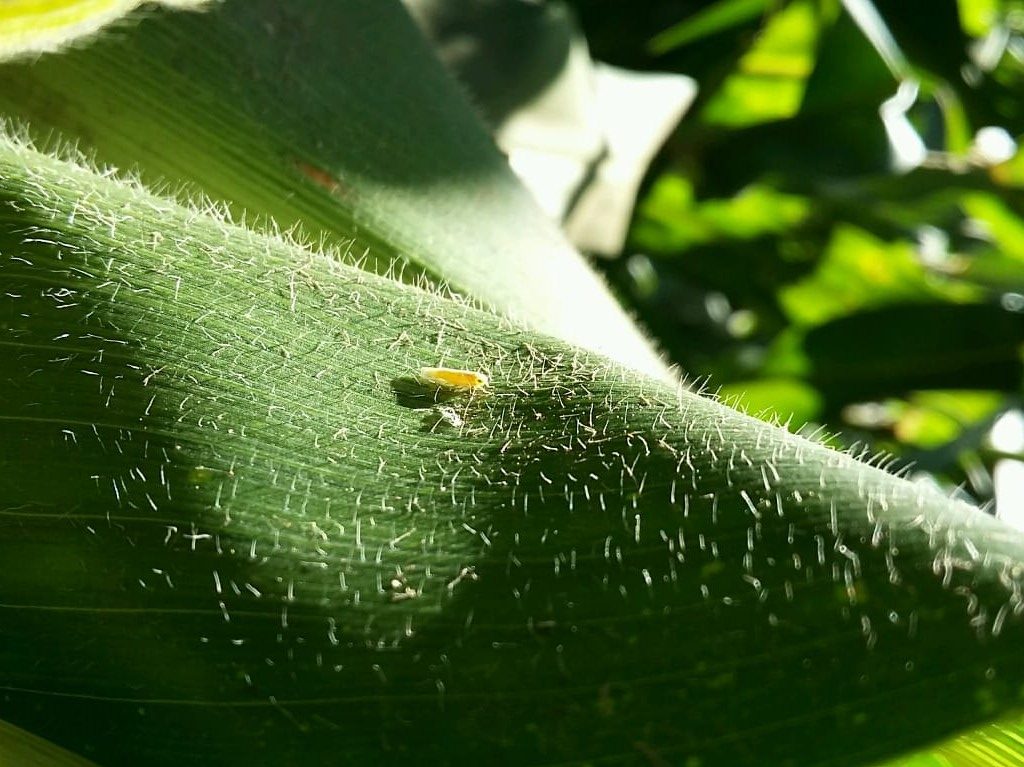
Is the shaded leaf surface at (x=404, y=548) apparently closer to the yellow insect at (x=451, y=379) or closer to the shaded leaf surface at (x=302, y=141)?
the yellow insect at (x=451, y=379)

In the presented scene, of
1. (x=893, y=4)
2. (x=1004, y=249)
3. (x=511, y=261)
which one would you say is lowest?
(x=1004, y=249)

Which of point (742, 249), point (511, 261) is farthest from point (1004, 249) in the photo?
point (511, 261)

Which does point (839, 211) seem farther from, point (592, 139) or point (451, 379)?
point (451, 379)

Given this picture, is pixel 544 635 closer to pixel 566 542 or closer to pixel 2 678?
pixel 566 542

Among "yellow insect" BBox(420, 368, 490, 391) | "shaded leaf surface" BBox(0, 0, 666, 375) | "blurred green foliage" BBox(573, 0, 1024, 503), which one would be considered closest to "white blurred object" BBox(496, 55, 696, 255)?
"blurred green foliage" BBox(573, 0, 1024, 503)

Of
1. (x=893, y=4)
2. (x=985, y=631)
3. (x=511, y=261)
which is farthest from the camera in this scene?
(x=893, y=4)
